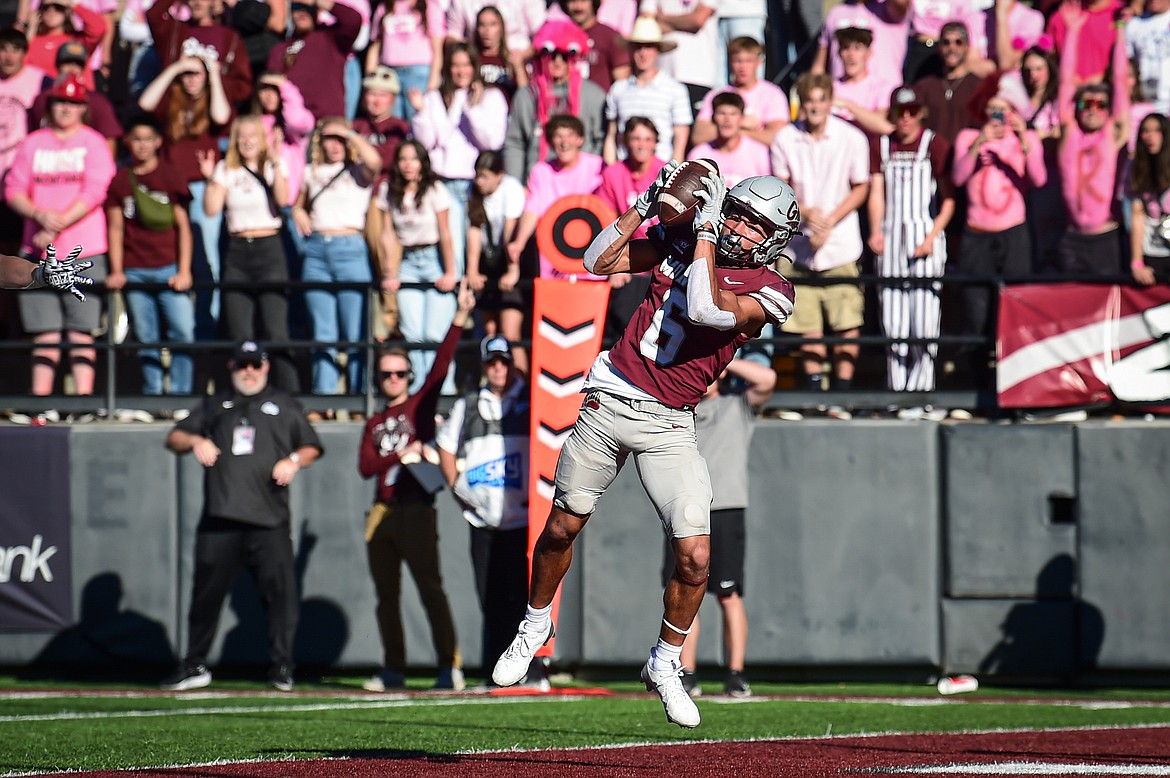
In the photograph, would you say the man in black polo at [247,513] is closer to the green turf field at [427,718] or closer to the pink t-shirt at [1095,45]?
the green turf field at [427,718]

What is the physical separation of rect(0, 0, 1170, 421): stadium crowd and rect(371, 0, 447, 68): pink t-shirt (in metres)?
0.03

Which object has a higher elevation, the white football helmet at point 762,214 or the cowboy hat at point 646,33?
the cowboy hat at point 646,33

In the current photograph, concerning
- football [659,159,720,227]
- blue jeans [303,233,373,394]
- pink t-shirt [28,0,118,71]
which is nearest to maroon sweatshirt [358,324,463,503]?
blue jeans [303,233,373,394]

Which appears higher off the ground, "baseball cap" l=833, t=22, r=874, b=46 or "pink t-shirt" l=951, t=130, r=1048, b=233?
"baseball cap" l=833, t=22, r=874, b=46

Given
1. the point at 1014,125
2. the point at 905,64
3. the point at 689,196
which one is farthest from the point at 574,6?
the point at 689,196

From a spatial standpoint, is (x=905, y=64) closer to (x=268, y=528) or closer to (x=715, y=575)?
A: (x=715, y=575)

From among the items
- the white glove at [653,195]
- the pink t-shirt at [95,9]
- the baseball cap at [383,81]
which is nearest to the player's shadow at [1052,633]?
the white glove at [653,195]

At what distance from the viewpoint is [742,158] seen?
11766mm

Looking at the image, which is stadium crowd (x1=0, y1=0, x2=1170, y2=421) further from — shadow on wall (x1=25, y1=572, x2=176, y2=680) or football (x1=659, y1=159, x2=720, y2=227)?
football (x1=659, y1=159, x2=720, y2=227)

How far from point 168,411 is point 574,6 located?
467cm

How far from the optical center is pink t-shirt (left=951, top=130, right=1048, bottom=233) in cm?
1159

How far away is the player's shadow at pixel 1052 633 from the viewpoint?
11391 mm

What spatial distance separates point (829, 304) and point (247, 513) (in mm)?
4489

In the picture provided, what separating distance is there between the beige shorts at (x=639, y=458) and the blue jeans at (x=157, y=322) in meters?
5.94
